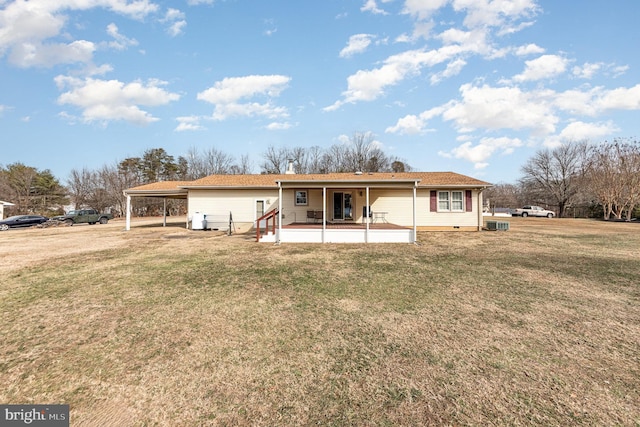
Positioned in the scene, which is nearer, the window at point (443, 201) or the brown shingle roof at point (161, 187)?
the window at point (443, 201)

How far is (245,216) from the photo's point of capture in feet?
53.2

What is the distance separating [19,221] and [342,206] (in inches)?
900

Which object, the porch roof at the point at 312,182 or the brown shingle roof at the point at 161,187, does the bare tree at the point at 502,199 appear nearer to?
the porch roof at the point at 312,182

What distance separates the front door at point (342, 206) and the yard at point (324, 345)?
8666 mm

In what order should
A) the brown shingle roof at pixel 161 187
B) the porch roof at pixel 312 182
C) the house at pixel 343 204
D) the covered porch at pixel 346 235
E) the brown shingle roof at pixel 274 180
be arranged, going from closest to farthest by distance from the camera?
the covered porch at pixel 346 235
the porch roof at pixel 312 182
the brown shingle roof at pixel 274 180
the house at pixel 343 204
the brown shingle roof at pixel 161 187

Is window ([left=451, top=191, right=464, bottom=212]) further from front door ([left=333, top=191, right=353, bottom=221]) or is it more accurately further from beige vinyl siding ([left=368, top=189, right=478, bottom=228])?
front door ([left=333, top=191, right=353, bottom=221])

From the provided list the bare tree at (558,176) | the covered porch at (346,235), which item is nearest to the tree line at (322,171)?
the bare tree at (558,176)

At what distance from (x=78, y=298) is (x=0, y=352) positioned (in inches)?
74.0

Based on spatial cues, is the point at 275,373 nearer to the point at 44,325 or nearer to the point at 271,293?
the point at 271,293

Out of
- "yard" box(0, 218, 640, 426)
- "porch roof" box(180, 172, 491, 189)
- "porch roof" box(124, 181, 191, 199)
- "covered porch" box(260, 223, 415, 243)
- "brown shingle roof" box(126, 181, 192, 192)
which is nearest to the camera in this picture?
"yard" box(0, 218, 640, 426)

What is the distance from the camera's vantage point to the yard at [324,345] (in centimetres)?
241

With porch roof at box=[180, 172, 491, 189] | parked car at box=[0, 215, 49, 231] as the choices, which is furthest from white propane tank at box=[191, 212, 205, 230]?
parked car at box=[0, 215, 49, 231]

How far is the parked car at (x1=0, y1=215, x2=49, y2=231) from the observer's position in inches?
720

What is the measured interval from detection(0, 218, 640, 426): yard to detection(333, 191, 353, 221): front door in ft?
28.4
